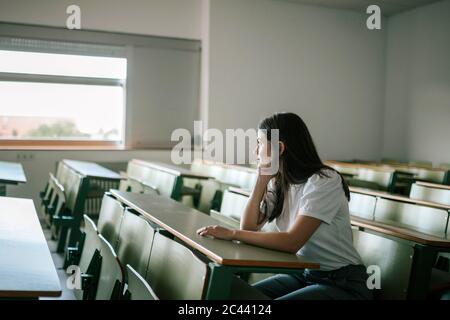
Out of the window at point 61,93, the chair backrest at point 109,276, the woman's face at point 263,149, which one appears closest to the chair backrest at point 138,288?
the chair backrest at point 109,276

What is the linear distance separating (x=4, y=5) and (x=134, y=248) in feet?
16.1

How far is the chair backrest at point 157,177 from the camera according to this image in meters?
3.85

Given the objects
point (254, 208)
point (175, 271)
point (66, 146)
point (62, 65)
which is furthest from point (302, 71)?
point (175, 271)

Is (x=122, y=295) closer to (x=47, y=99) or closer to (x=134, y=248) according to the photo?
(x=134, y=248)

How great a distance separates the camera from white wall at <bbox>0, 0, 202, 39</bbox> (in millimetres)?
5984

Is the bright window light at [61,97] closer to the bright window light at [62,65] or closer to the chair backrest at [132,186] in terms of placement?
the bright window light at [62,65]

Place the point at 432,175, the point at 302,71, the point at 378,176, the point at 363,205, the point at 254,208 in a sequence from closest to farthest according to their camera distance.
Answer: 1. the point at 254,208
2. the point at 363,205
3. the point at 378,176
4. the point at 432,175
5. the point at 302,71

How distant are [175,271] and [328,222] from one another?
1.67 ft

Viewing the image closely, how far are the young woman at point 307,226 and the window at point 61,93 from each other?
5019 mm

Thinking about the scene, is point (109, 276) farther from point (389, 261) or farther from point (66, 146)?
point (66, 146)

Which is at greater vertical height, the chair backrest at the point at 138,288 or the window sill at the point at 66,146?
the window sill at the point at 66,146

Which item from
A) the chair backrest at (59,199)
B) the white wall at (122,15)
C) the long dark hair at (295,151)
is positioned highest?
the white wall at (122,15)

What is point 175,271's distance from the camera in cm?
154

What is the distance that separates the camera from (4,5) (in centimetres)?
589
